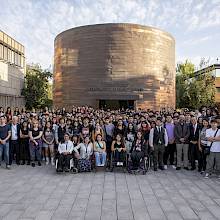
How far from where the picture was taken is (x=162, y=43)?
94.2 ft

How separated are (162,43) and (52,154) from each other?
20577 mm

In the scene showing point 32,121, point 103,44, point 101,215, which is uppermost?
point 103,44

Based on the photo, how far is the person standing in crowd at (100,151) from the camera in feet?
31.1

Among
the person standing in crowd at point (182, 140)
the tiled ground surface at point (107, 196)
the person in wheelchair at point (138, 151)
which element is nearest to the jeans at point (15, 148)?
the tiled ground surface at point (107, 196)

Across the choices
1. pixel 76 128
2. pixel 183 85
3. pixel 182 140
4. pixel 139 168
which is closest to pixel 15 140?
pixel 76 128

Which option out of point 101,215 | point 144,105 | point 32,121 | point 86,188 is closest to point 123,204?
point 101,215

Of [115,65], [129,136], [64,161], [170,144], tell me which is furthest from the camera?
[115,65]

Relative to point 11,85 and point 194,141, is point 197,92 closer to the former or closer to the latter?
point 11,85

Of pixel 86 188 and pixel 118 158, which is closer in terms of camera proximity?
pixel 86 188

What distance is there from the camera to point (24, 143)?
1074 cm

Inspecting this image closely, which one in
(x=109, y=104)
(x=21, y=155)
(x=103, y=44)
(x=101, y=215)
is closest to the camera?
(x=101, y=215)

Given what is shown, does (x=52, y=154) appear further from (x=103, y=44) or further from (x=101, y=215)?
(x=103, y=44)

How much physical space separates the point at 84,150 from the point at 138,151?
1.66m

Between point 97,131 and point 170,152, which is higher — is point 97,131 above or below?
above
